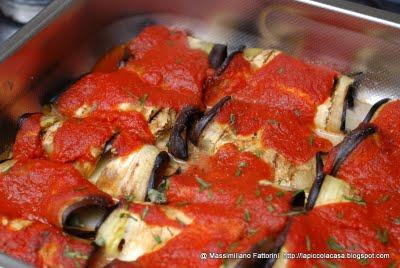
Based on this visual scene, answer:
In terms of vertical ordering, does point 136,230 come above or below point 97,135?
below

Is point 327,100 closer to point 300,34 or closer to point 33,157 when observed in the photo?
point 300,34

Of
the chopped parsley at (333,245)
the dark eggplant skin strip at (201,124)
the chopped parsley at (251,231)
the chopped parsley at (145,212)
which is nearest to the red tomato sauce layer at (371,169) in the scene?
the chopped parsley at (333,245)

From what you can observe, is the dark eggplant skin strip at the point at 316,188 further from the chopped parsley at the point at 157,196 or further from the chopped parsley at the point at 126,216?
the chopped parsley at the point at 126,216

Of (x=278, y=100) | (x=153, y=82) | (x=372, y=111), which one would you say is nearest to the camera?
(x=372, y=111)

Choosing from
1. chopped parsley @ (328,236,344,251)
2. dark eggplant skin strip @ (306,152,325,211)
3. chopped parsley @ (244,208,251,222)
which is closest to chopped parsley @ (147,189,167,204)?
chopped parsley @ (244,208,251,222)

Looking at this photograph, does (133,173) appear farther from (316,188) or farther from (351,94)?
(351,94)

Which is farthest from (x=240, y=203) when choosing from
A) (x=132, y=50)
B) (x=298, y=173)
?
(x=132, y=50)

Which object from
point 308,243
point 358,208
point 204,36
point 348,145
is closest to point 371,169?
point 348,145
